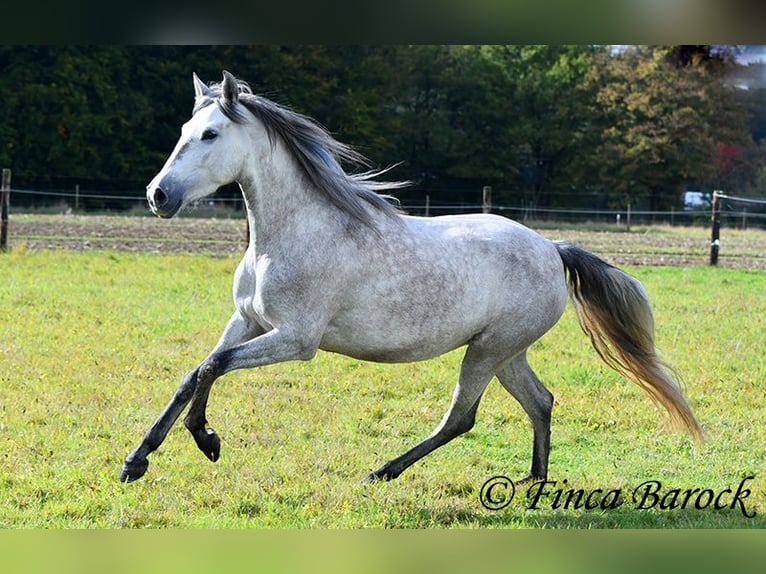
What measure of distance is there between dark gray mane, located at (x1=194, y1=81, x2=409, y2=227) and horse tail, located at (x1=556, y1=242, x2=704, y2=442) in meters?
1.19

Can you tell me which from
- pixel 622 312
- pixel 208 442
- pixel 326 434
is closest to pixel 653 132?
pixel 622 312

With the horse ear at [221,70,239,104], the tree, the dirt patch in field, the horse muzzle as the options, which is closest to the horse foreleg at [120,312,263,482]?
the horse muzzle

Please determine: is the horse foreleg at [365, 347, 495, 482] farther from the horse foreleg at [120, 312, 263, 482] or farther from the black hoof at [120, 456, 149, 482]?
the black hoof at [120, 456, 149, 482]

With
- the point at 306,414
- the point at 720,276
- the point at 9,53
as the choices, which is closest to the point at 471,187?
the point at 9,53

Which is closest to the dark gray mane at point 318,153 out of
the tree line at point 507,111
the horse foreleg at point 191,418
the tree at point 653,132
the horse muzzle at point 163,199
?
the horse muzzle at point 163,199

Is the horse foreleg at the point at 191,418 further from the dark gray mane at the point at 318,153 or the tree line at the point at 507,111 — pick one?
the tree line at the point at 507,111

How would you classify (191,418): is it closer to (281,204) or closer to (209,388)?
(209,388)

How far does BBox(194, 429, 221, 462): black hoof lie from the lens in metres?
4.42

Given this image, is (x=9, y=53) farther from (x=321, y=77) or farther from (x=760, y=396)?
(x=760, y=396)

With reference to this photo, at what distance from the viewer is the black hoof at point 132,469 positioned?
4.24m

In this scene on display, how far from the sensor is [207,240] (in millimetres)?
18375

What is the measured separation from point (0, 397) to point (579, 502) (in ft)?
12.6

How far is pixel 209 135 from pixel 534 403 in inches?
88.1

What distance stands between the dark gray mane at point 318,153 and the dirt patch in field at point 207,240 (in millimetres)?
11273
